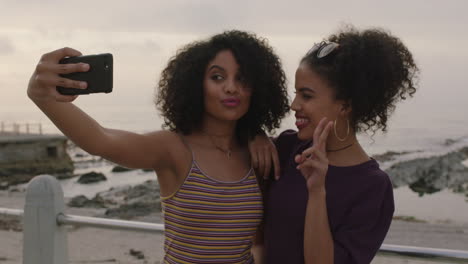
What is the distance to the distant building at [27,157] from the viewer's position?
89.0 ft

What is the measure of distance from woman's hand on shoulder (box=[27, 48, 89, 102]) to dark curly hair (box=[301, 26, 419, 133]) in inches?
34.8

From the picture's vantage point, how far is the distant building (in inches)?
1069

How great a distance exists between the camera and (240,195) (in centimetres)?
222

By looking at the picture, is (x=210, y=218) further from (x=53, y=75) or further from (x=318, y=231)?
(x=53, y=75)

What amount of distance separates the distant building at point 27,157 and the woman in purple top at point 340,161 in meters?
26.4

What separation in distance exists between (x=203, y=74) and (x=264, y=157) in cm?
46

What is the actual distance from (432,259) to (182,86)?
124 centimetres

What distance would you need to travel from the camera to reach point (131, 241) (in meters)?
11.4

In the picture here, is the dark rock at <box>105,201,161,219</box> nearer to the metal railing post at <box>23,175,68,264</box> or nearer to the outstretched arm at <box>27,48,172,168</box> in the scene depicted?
the metal railing post at <box>23,175,68,264</box>

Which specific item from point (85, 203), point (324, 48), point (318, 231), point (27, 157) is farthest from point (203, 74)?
point (27, 157)

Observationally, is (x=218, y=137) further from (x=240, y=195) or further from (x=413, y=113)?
(x=413, y=113)

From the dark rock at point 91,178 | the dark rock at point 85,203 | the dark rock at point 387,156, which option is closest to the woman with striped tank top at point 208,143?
the dark rock at point 85,203

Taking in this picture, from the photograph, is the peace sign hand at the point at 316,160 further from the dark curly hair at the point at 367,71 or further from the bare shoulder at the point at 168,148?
the bare shoulder at the point at 168,148

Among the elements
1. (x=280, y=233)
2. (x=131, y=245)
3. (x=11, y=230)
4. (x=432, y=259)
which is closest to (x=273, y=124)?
(x=280, y=233)
